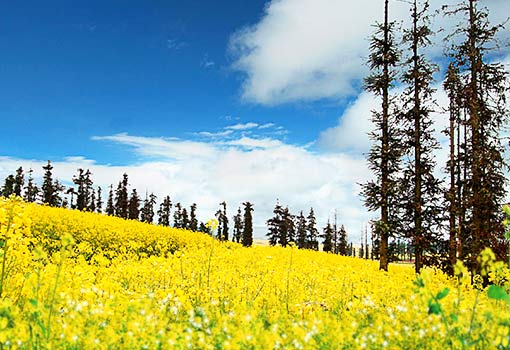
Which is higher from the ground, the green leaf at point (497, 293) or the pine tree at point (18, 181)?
the pine tree at point (18, 181)

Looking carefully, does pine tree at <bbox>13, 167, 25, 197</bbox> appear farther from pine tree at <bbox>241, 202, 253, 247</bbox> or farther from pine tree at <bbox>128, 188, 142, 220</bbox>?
pine tree at <bbox>241, 202, 253, 247</bbox>

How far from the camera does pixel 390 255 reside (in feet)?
76.1

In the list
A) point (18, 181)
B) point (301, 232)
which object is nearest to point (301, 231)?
point (301, 232)

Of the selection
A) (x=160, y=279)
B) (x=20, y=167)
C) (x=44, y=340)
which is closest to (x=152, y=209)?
(x=20, y=167)

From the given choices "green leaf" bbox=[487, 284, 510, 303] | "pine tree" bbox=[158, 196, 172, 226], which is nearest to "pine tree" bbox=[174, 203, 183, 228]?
"pine tree" bbox=[158, 196, 172, 226]

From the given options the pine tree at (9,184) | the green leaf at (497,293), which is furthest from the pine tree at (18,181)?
the green leaf at (497,293)

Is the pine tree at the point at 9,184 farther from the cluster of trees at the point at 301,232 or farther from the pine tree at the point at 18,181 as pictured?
the cluster of trees at the point at 301,232

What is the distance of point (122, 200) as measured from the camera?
2908 inches

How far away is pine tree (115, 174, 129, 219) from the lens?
70.2 metres

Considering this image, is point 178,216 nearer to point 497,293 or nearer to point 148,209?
point 148,209

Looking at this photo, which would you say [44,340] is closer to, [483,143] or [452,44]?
[483,143]

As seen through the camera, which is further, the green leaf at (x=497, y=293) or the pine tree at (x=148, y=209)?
the pine tree at (x=148, y=209)

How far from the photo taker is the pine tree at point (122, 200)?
7019 cm

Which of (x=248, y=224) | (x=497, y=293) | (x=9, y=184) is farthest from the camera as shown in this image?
(x=9, y=184)
